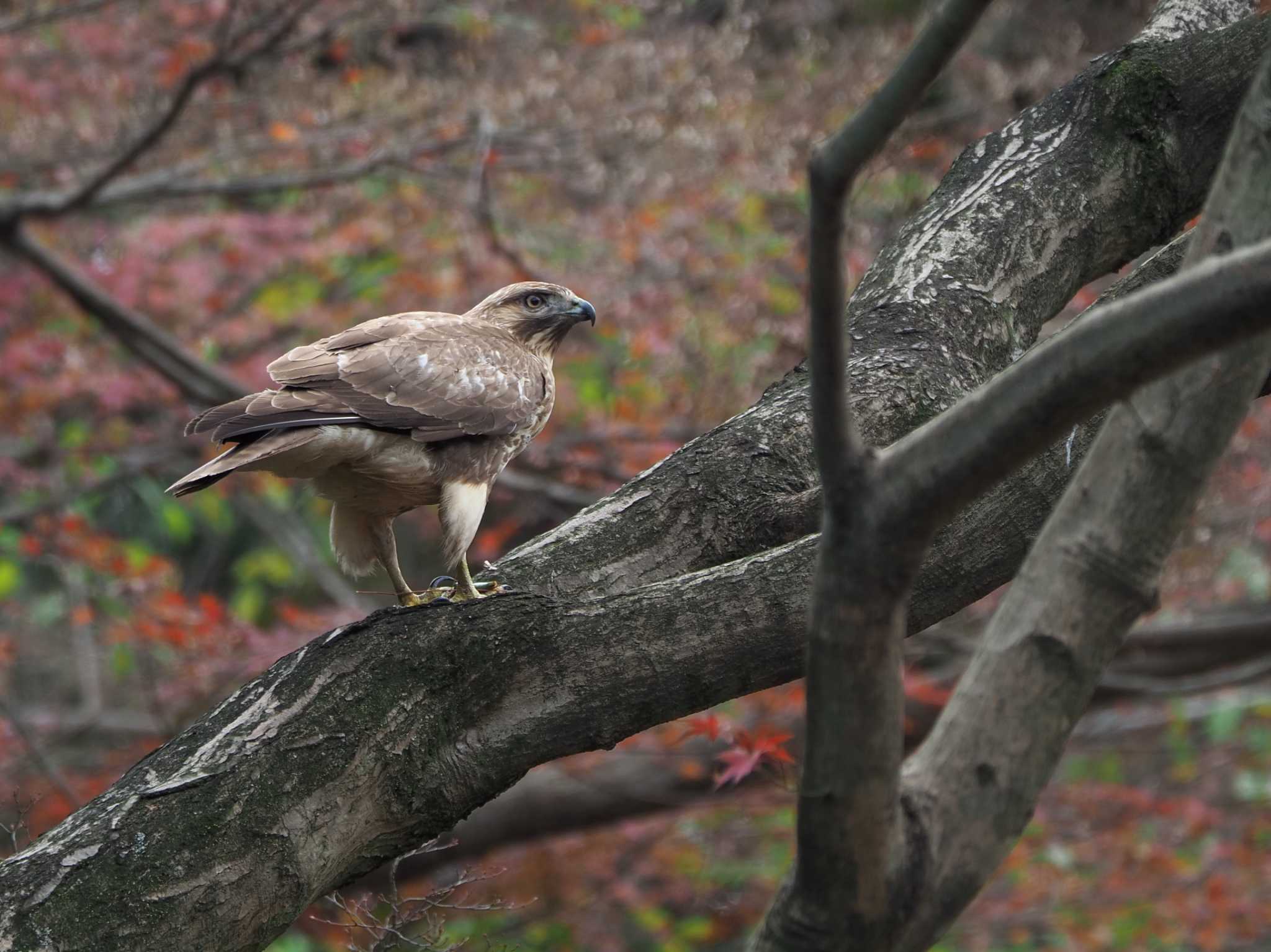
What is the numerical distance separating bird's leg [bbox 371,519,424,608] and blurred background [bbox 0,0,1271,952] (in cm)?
197

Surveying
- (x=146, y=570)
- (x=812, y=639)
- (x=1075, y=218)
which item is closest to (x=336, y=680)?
(x=812, y=639)

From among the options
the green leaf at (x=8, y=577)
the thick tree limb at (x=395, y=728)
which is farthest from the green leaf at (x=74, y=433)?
the thick tree limb at (x=395, y=728)

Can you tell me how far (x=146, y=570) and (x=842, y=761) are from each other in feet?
22.2

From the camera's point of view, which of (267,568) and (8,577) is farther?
(267,568)

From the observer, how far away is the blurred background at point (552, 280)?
7.04 m

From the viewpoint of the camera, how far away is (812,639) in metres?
1.69

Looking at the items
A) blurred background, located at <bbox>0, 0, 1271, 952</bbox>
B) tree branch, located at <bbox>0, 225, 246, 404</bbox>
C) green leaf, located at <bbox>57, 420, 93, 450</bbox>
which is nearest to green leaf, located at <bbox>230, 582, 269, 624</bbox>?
blurred background, located at <bbox>0, 0, 1271, 952</bbox>

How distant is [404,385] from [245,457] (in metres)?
0.68

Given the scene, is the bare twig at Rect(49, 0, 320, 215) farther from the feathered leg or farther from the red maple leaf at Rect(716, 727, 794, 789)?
the red maple leaf at Rect(716, 727, 794, 789)

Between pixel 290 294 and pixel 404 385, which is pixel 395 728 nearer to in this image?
pixel 404 385

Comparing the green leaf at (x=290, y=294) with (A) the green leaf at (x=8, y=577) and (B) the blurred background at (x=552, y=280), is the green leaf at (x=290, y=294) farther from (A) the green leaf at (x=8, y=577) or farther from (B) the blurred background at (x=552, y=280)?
(A) the green leaf at (x=8, y=577)

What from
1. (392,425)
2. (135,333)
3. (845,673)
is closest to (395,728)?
(845,673)

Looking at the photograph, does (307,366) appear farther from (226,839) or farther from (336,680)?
(226,839)

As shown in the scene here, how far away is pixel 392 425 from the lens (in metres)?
3.83
